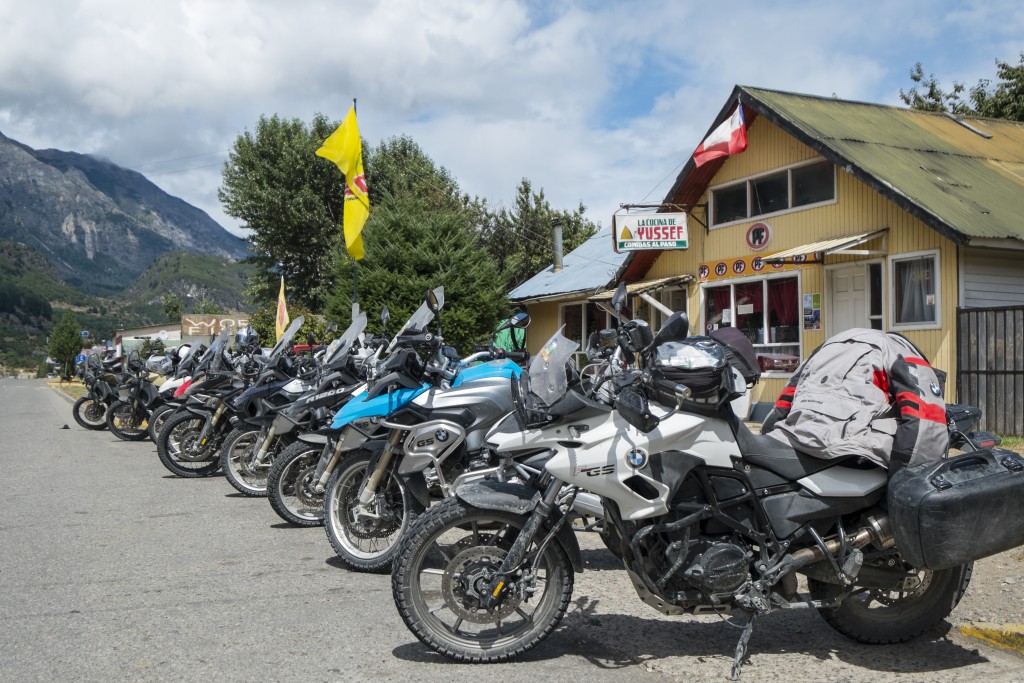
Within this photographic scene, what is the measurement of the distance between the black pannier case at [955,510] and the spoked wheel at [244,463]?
611cm

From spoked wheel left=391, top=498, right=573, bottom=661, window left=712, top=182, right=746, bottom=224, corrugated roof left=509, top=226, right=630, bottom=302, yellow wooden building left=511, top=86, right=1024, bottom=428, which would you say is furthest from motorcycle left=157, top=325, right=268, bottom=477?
corrugated roof left=509, top=226, right=630, bottom=302

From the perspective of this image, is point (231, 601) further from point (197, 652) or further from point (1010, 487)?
point (1010, 487)

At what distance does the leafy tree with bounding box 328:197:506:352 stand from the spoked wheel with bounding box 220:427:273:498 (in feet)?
42.8

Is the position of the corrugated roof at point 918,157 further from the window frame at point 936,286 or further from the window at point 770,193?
the window at point 770,193

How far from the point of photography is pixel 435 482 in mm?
5898

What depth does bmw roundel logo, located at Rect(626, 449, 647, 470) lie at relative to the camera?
152 inches

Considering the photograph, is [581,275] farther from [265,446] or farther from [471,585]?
[471,585]

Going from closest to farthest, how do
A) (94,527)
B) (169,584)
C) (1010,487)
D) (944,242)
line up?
(1010,487) → (169,584) → (94,527) → (944,242)

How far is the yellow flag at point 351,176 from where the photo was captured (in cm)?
1631

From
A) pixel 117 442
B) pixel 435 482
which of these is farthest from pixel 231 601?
pixel 117 442

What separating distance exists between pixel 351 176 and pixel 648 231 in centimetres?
564

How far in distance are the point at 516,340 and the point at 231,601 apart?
247cm

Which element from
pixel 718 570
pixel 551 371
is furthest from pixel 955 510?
pixel 551 371

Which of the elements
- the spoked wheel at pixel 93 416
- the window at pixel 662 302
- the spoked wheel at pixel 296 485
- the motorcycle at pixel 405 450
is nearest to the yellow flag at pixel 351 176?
the spoked wheel at pixel 93 416
